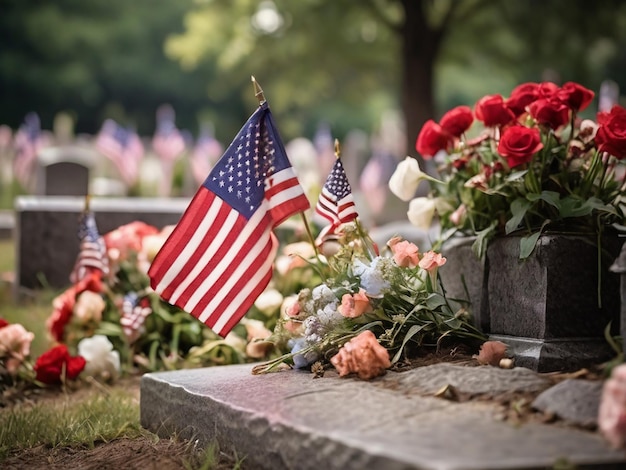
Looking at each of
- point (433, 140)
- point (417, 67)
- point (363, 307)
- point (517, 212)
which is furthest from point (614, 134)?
point (417, 67)

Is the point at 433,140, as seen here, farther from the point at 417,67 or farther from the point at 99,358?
the point at 417,67

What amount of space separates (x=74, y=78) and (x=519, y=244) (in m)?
24.2

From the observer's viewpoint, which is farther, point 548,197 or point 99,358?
point 99,358

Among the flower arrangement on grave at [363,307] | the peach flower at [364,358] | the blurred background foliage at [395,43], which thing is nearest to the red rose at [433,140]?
the flower arrangement on grave at [363,307]

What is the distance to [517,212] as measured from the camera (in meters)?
3.52

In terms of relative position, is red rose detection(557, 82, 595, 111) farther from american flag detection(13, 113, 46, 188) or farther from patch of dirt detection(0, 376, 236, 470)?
american flag detection(13, 113, 46, 188)

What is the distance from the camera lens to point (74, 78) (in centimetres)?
2569

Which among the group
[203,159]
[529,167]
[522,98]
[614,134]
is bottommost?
[529,167]

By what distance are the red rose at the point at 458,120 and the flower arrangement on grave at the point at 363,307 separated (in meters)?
0.65

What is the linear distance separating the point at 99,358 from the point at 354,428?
2.77 m

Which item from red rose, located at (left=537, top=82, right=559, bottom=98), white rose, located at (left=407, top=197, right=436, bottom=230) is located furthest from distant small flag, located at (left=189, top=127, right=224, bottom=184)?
red rose, located at (left=537, top=82, right=559, bottom=98)

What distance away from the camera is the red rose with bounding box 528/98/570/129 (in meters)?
3.55

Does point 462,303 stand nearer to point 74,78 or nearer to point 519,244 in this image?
point 519,244

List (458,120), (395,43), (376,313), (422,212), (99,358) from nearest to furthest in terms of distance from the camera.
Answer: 1. (376,313)
2. (458,120)
3. (422,212)
4. (99,358)
5. (395,43)
